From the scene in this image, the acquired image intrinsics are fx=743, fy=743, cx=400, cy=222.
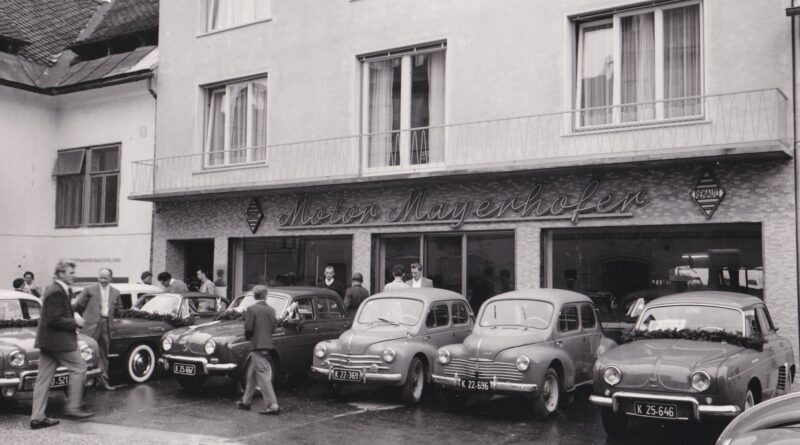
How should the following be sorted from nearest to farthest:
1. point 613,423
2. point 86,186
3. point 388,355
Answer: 1. point 613,423
2. point 388,355
3. point 86,186

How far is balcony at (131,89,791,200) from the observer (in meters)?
11.7

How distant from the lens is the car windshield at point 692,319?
895cm

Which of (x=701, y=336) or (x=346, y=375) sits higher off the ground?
(x=701, y=336)

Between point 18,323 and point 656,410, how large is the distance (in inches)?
345

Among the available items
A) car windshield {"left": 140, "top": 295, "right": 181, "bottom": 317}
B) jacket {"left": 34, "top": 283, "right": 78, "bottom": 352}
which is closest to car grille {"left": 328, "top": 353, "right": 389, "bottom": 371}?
jacket {"left": 34, "top": 283, "right": 78, "bottom": 352}

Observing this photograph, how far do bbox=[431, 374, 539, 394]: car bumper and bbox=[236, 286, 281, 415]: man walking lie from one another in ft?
7.54

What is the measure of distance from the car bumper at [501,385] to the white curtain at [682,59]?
234 inches

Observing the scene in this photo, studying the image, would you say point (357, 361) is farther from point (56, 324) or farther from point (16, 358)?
point (16, 358)

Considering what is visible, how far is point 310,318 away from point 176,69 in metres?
9.92

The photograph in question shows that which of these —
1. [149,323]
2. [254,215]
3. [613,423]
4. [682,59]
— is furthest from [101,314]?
[682,59]

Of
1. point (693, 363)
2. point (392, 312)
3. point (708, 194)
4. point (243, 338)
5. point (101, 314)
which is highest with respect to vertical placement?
point (708, 194)

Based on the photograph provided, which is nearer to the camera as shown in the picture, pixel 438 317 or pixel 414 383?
pixel 414 383

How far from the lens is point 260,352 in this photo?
Result: 1002 centimetres

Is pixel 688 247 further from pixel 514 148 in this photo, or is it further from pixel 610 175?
pixel 514 148
